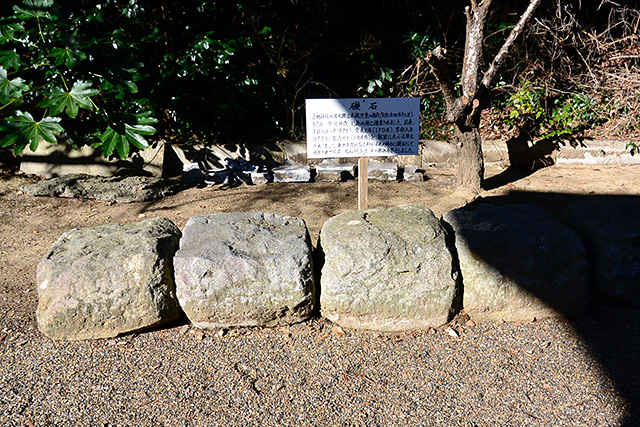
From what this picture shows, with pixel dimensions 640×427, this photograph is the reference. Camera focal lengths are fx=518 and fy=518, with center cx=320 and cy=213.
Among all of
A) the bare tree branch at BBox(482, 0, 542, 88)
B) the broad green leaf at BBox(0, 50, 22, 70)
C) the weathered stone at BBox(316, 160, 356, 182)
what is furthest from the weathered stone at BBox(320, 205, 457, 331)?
the weathered stone at BBox(316, 160, 356, 182)

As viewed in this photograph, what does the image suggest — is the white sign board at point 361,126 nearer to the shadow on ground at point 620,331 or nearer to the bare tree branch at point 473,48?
the bare tree branch at point 473,48

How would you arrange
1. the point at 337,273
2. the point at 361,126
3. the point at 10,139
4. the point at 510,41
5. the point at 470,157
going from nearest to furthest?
the point at 337,273
the point at 10,139
the point at 361,126
the point at 510,41
the point at 470,157

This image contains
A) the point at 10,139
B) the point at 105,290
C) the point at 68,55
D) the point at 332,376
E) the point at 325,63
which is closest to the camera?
the point at 332,376

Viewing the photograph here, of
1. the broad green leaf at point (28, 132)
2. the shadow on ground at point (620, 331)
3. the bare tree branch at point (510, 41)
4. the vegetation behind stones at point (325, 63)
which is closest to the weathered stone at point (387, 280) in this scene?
the shadow on ground at point (620, 331)

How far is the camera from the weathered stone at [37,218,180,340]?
2.84 m

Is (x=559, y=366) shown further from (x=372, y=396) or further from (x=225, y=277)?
(x=225, y=277)

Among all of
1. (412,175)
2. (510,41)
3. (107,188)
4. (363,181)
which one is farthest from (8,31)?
(510,41)

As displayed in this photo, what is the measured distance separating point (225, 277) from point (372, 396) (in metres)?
1.01

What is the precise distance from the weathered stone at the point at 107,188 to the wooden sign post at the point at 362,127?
2.28 metres

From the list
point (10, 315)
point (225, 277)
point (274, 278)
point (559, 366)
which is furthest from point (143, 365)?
point (559, 366)

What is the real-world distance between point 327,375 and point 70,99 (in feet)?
8.82

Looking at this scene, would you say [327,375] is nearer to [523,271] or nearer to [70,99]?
[523,271]

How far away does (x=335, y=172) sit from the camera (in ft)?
19.5

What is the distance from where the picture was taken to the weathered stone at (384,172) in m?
5.91
